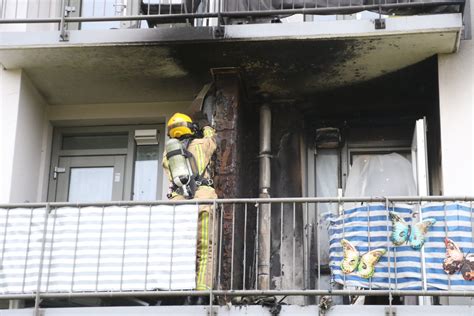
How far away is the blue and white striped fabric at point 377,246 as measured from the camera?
358 inches

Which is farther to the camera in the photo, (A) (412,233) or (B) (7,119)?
(B) (7,119)

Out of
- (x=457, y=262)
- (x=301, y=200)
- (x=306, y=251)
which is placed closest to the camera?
(x=457, y=262)

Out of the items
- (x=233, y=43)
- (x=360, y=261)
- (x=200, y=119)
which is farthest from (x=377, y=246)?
(x=200, y=119)

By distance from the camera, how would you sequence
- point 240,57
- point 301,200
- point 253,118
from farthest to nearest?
1. point 253,118
2. point 240,57
3. point 301,200

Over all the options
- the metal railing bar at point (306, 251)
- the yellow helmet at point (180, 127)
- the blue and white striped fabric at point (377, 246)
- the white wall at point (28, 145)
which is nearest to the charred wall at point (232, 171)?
the yellow helmet at point (180, 127)

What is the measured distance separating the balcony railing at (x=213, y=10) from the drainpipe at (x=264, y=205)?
136cm

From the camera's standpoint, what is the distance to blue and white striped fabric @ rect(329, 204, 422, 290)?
358 inches

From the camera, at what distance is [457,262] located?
352 inches

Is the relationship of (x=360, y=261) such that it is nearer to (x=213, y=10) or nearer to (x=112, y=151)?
(x=213, y=10)

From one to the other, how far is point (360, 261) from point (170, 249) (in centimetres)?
191

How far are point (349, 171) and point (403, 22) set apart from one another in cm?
232

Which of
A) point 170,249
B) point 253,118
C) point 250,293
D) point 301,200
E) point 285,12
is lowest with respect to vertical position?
point 250,293

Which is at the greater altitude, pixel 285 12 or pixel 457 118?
pixel 285 12

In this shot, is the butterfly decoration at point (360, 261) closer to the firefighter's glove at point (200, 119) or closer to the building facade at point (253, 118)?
the building facade at point (253, 118)
